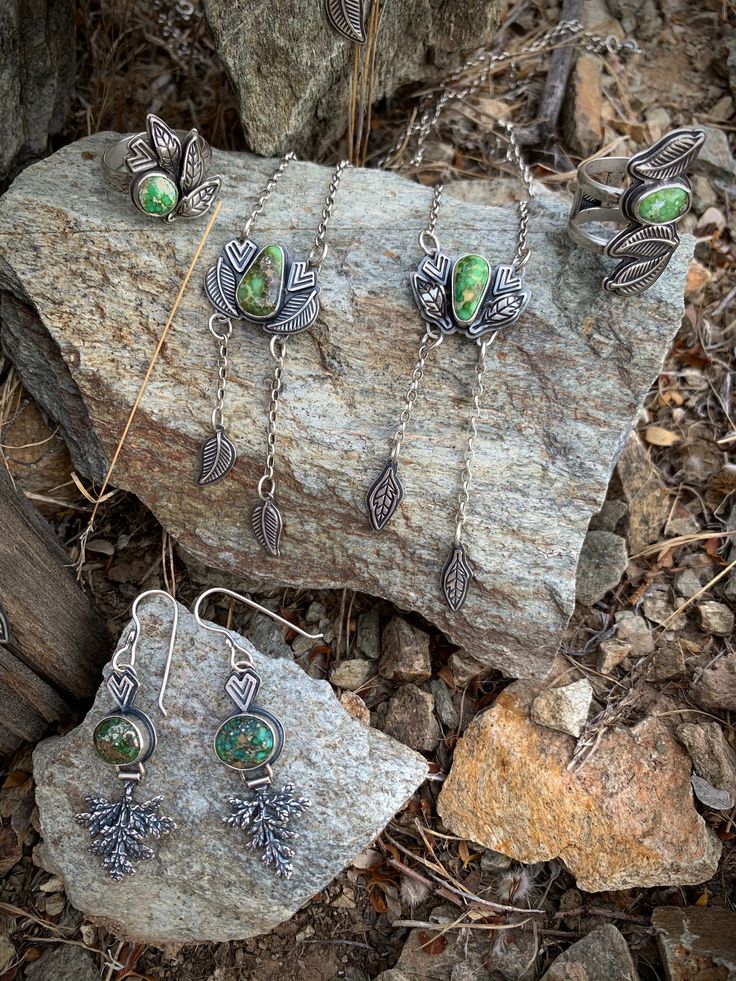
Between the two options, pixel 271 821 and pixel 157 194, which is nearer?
pixel 271 821

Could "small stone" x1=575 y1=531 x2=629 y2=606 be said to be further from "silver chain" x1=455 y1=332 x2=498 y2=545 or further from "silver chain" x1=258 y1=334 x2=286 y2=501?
"silver chain" x1=258 y1=334 x2=286 y2=501

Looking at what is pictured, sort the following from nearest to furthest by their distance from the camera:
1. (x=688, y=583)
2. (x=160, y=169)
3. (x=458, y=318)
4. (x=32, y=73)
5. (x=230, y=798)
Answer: (x=230, y=798), (x=458, y=318), (x=160, y=169), (x=688, y=583), (x=32, y=73)

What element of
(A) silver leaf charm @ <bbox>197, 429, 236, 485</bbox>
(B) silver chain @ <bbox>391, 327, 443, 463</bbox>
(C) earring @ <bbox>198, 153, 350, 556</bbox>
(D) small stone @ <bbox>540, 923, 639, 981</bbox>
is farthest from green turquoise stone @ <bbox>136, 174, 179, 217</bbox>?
(D) small stone @ <bbox>540, 923, 639, 981</bbox>

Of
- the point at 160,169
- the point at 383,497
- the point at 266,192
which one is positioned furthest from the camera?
the point at 266,192

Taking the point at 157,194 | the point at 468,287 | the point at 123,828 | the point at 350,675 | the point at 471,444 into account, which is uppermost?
the point at 157,194

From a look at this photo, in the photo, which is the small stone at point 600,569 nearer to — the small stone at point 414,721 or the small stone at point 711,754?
the small stone at point 711,754

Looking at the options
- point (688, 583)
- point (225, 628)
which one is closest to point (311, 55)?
point (225, 628)

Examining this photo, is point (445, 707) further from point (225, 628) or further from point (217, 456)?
point (217, 456)

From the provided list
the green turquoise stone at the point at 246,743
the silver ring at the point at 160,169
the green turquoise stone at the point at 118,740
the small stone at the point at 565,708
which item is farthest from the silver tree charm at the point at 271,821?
the silver ring at the point at 160,169
